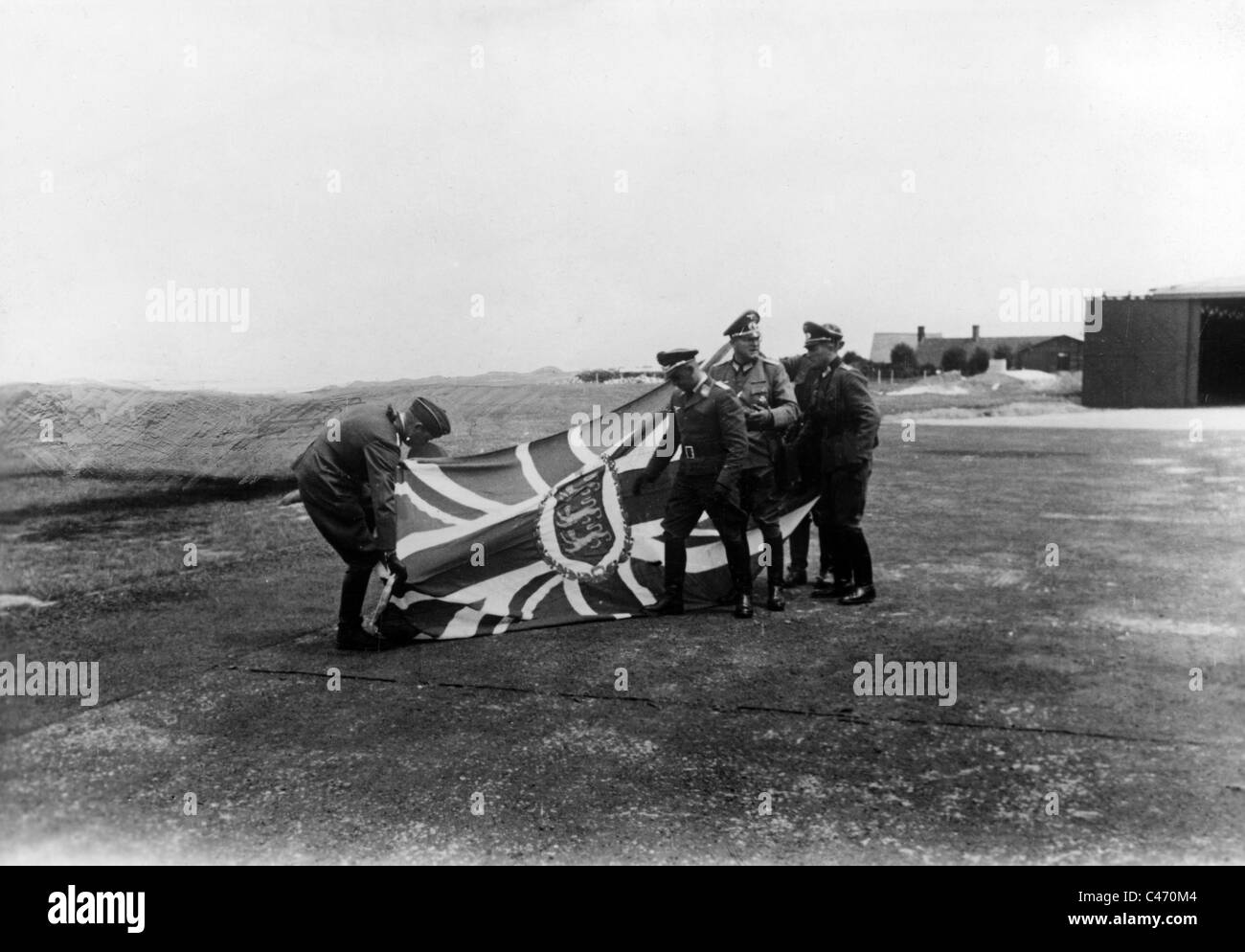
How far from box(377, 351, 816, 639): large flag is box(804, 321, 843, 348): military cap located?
1296 millimetres

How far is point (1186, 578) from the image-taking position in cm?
748

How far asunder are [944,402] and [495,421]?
27077 millimetres

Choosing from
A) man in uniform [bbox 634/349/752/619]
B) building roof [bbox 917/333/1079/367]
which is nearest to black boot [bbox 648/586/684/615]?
man in uniform [bbox 634/349/752/619]

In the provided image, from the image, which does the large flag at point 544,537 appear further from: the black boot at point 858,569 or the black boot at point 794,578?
the black boot at point 858,569

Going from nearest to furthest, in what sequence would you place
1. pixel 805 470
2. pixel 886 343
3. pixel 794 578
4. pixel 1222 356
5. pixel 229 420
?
1. pixel 805 470
2. pixel 794 578
3. pixel 229 420
4. pixel 1222 356
5. pixel 886 343

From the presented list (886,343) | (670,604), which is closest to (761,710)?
(670,604)

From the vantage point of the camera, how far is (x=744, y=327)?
24.7 ft

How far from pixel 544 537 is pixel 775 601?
1683 millimetres

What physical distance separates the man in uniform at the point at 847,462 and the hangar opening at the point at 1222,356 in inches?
1115

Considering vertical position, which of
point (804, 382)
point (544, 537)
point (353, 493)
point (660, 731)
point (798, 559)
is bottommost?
point (660, 731)

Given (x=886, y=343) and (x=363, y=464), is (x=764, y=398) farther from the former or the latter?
(x=886, y=343)

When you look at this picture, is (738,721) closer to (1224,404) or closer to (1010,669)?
(1010,669)

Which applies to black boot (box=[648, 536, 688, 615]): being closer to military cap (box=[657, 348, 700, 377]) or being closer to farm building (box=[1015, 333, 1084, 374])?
military cap (box=[657, 348, 700, 377])

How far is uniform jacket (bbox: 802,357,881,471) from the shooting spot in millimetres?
7105
